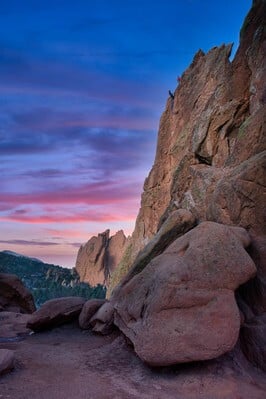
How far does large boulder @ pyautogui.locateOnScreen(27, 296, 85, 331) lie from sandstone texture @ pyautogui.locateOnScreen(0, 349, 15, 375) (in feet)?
27.6

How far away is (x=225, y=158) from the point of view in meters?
36.8

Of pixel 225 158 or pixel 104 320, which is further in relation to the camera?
pixel 225 158

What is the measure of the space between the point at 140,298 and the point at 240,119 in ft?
87.3

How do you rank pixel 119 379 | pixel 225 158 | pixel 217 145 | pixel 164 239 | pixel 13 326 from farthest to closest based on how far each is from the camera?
1. pixel 217 145
2. pixel 225 158
3. pixel 13 326
4. pixel 164 239
5. pixel 119 379

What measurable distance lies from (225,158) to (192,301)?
997 inches

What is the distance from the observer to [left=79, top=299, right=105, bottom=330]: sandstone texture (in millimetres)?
21758

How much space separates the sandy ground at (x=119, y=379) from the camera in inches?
450

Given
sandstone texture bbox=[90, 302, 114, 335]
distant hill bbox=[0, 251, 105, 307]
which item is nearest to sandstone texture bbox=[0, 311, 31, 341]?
sandstone texture bbox=[90, 302, 114, 335]

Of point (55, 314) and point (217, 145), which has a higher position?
point (217, 145)

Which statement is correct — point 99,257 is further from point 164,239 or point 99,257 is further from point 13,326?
point 164,239

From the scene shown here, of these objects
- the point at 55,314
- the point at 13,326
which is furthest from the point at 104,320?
the point at 13,326

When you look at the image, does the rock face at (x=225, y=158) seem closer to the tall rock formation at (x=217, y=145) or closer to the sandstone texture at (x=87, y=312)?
the tall rock formation at (x=217, y=145)

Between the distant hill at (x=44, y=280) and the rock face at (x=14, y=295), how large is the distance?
87462mm

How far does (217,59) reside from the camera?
5912cm
